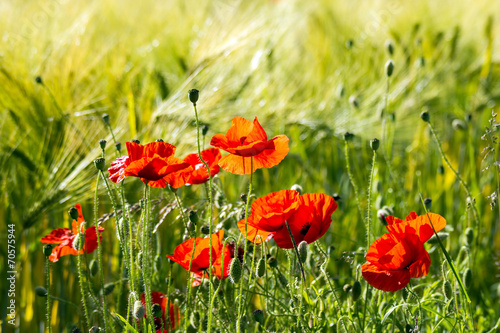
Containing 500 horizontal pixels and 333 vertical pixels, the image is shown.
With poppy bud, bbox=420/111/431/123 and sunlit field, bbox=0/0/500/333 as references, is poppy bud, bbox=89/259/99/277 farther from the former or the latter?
poppy bud, bbox=420/111/431/123

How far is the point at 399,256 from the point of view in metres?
0.76

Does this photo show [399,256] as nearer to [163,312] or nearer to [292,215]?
[292,215]

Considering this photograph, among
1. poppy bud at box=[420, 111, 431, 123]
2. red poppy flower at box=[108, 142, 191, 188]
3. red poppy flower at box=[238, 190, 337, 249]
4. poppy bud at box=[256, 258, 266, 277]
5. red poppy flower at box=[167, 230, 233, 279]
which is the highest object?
poppy bud at box=[420, 111, 431, 123]

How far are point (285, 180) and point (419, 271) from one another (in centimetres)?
80

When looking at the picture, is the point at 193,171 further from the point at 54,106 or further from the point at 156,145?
the point at 54,106

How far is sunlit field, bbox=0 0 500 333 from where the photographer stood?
2.72ft

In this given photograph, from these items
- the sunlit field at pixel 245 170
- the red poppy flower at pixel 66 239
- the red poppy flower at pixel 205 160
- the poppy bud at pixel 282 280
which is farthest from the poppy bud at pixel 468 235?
the red poppy flower at pixel 66 239

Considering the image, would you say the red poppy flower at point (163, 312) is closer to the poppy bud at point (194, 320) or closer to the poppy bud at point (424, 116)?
the poppy bud at point (194, 320)

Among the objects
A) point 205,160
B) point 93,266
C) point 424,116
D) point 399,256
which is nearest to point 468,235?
point 424,116

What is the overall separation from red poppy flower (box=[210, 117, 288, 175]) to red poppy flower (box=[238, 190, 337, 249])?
0.07 meters

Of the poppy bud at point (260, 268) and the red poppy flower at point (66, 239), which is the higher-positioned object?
the red poppy flower at point (66, 239)

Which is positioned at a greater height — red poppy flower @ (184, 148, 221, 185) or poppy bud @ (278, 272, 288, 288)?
red poppy flower @ (184, 148, 221, 185)

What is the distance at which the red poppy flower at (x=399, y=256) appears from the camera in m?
0.76

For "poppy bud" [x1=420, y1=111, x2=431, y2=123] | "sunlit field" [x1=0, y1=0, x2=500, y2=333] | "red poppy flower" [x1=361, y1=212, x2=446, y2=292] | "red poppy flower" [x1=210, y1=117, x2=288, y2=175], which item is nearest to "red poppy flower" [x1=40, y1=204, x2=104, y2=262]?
"sunlit field" [x1=0, y1=0, x2=500, y2=333]
